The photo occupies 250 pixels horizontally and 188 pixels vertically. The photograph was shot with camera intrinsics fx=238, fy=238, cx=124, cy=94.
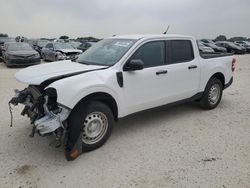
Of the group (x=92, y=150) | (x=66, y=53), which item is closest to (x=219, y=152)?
(x=92, y=150)

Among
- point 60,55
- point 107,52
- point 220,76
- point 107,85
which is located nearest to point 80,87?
point 107,85

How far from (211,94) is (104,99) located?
3071 millimetres

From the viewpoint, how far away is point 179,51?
4875mm

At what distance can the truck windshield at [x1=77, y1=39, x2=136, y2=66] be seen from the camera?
4.09 meters

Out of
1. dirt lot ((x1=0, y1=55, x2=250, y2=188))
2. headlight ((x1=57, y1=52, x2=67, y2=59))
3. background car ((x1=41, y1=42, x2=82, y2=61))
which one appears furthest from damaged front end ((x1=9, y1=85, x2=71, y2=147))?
headlight ((x1=57, y1=52, x2=67, y2=59))

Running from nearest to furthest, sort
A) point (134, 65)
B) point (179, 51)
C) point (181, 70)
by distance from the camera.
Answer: point (134, 65) < point (181, 70) < point (179, 51)

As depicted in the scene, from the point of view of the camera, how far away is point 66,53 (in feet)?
46.3

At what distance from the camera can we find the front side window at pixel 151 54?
4215 millimetres

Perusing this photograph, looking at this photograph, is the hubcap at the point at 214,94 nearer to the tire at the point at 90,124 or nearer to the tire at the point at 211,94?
the tire at the point at 211,94

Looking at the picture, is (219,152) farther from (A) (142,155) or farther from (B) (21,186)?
(B) (21,186)

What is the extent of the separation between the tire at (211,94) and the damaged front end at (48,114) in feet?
11.4

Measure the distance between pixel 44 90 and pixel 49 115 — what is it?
1.26 ft

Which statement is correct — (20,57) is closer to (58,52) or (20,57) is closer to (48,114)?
(58,52)

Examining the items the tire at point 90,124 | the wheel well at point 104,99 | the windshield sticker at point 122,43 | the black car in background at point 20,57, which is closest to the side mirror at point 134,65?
the windshield sticker at point 122,43
